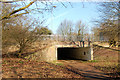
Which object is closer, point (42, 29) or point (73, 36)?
Answer: point (42, 29)

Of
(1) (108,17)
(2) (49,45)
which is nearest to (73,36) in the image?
(2) (49,45)

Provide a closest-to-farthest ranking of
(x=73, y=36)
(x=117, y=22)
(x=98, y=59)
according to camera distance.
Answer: (x=117, y=22) < (x=73, y=36) < (x=98, y=59)

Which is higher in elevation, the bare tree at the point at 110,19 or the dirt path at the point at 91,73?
the bare tree at the point at 110,19

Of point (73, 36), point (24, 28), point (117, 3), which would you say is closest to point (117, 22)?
point (117, 3)

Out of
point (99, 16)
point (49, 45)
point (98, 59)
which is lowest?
point (98, 59)

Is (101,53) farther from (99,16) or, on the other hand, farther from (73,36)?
(99,16)

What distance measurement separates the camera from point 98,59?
1516 cm

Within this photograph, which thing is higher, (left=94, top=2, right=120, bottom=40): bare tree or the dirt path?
(left=94, top=2, right=120, bottom=40): bare tree

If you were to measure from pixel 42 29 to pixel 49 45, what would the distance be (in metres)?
2.42

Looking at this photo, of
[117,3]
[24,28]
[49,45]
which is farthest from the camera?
[49,45]

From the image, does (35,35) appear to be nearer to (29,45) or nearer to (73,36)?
(29,45)

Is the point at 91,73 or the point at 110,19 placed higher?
the point at 110,19

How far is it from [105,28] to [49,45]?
6.07m

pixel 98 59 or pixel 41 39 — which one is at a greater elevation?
pixel 41 39
